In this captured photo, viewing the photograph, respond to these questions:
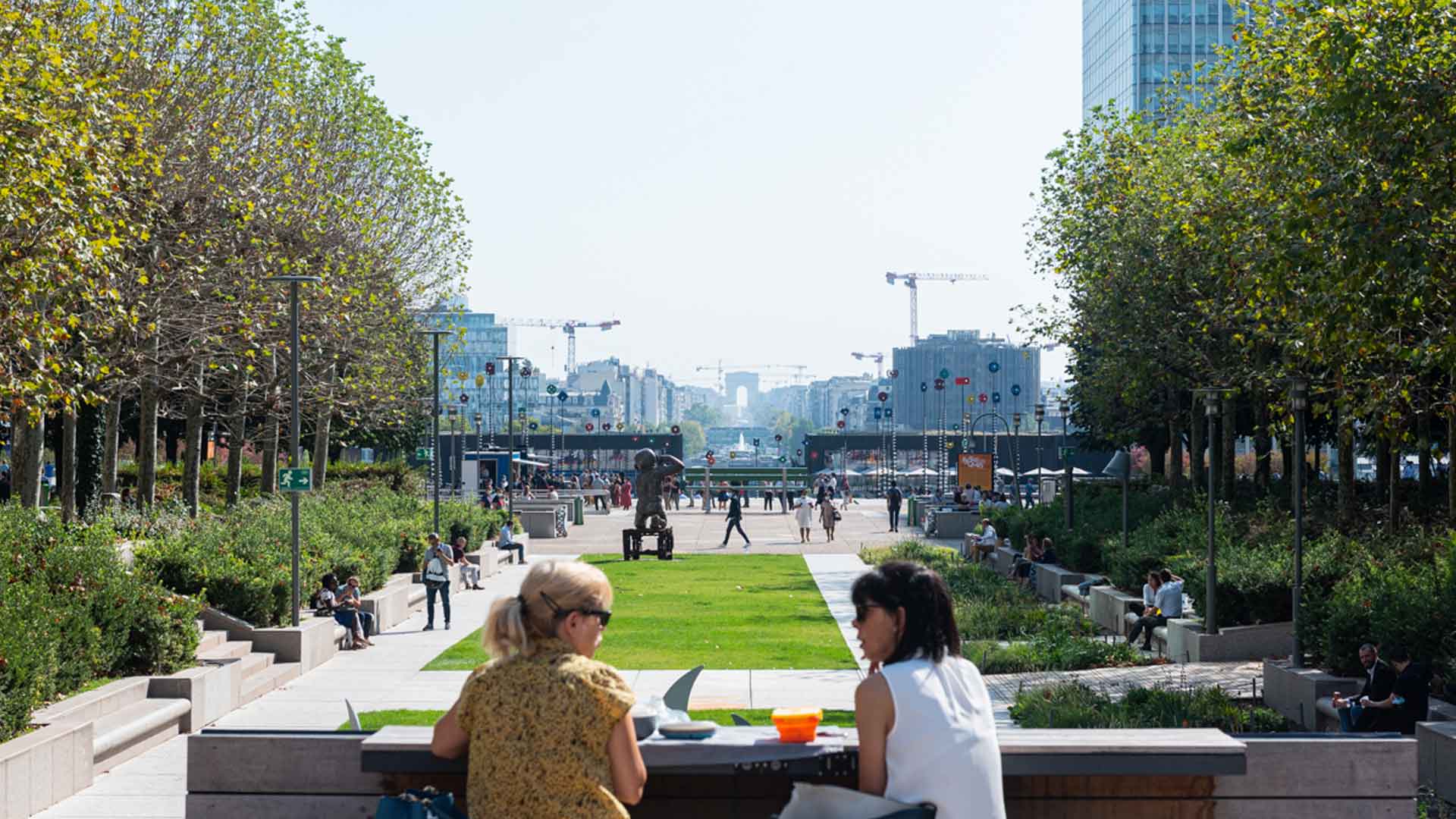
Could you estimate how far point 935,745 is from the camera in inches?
215

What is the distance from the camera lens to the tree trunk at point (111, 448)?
2927cm

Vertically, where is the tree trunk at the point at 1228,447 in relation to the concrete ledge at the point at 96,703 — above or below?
above

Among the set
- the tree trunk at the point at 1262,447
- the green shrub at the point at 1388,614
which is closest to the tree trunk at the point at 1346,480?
the tree trunk at the point at 1262,447

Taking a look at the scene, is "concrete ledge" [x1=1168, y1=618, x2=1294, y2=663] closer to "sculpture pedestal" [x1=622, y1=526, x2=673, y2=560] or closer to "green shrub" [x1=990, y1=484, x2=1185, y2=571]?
"green shrub" [x1=990, y1=484, x2=1185, y2=571]

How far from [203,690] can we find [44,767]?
4.66m

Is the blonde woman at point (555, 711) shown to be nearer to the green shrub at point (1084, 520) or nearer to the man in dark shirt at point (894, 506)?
the green shrub at point (1084, 520)

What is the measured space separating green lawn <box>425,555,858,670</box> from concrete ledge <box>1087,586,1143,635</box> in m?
4.47

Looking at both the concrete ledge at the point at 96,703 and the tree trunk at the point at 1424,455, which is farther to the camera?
the tree trunk at the point at 1424,455

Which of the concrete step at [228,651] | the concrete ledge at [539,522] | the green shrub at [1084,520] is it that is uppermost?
the green shrub at [1084,520]

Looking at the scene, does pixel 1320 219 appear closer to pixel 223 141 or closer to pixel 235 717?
pixel 235 717

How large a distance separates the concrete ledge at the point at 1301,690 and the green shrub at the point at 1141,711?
0.39 meters

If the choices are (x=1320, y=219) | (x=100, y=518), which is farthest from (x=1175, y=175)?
(x=100, y=518)

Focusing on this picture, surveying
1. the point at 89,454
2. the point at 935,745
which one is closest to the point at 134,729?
the point at 935,745

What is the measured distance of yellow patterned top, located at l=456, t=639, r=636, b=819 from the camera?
5391mm
